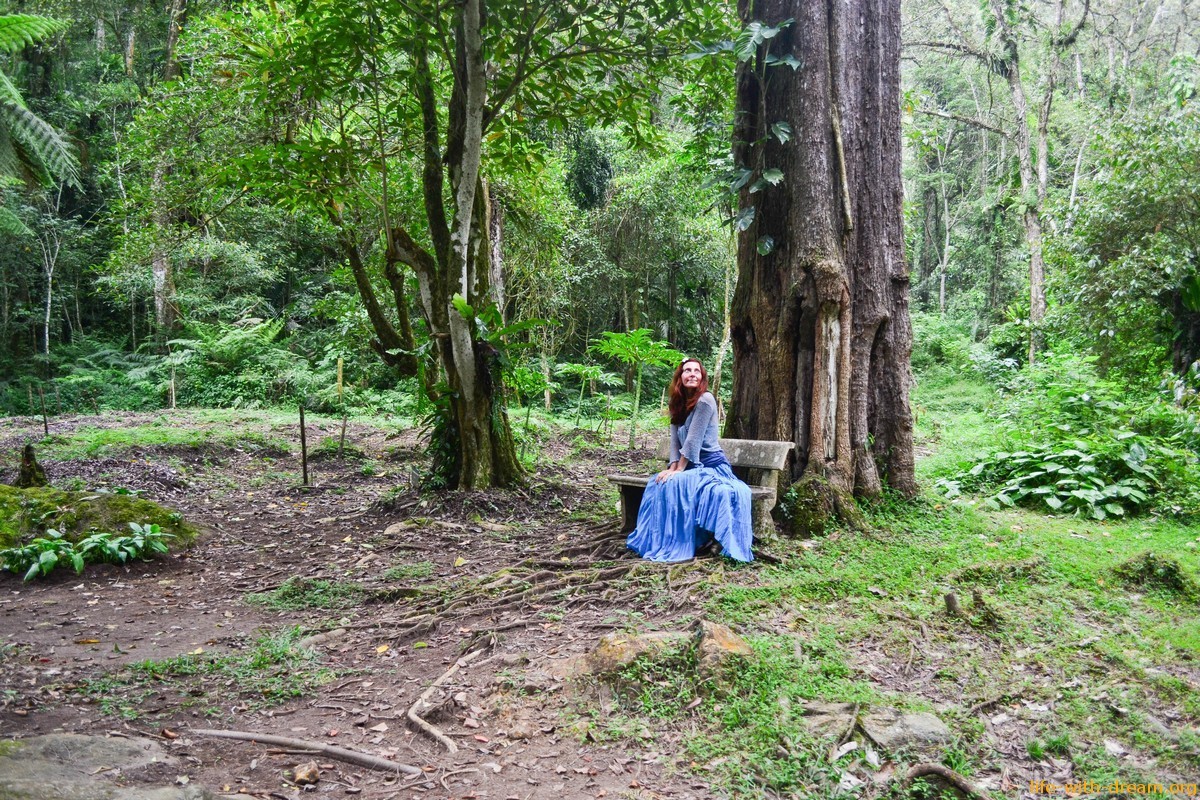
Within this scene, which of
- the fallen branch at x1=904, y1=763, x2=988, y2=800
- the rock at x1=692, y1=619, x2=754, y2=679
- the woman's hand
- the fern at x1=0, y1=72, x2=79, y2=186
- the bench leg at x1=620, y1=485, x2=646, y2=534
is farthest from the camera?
the fern at x1=0, y1=72, x2=79, y2=186

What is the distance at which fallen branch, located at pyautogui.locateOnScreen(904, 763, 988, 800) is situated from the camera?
250 centimetres

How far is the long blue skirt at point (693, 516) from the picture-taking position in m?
5.03

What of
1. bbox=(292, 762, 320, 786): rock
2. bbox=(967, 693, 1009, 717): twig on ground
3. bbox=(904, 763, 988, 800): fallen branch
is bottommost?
bbox=(292, 762, 320, 786): rock

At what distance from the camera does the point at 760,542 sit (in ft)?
17.3

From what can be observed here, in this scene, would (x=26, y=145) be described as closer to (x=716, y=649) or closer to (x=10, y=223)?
(x=10, y=223)

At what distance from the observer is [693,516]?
5223mm

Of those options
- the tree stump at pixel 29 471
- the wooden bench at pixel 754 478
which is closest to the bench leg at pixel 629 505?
the wooden bench at pixel 754 478

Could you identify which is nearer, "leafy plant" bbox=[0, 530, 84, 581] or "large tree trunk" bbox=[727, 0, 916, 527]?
"leafy plant" bbox=[0, 530, 84, 581]

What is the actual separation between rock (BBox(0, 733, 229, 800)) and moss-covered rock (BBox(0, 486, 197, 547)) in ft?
11.7

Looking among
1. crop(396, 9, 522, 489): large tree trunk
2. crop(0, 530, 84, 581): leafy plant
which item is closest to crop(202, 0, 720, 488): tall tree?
crop(396, 9, 522, 489): large tree trunk

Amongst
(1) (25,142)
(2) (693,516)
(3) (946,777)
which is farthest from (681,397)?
(1) (25,142)

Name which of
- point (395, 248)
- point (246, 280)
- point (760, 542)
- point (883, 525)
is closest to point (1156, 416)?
point (883, 525)

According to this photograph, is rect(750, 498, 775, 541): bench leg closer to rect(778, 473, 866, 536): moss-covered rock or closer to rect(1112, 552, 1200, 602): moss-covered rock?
rect(778, 473, 866, 536): moss-covered rock

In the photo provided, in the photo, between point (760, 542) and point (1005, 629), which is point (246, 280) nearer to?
point (760, 542)
